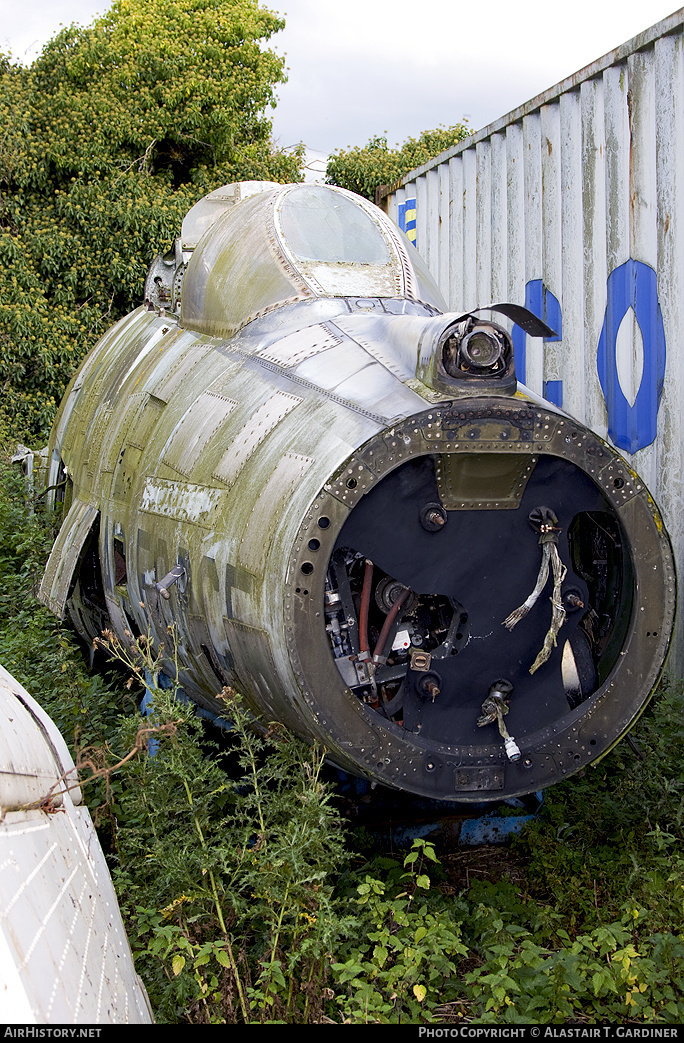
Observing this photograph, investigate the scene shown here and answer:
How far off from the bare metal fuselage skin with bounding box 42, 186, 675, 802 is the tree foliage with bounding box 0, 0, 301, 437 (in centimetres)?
1001

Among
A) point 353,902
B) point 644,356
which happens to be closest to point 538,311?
point 644,356

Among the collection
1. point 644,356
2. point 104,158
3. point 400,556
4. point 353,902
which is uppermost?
point 104,158

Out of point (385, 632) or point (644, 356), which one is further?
point (644, 356)

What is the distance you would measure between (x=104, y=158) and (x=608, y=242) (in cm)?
1094

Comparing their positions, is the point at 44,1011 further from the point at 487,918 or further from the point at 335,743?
the point at 487,918

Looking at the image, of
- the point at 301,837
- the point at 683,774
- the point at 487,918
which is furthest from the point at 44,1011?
the point at 683,774

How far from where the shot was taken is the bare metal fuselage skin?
10.5 ft

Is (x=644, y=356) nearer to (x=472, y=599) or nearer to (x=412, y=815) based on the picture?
(x=472, y=599)

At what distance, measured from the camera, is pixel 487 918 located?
3.61 metres

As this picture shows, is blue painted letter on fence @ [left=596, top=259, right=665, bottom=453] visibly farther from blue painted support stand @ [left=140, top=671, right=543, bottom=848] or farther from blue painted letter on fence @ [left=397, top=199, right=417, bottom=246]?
blue painted letter on fence @ [left=397, top=199, right=417, bottom=246]

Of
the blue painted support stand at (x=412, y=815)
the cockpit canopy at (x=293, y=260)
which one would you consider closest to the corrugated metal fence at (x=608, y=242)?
the cockpit canopy at (x=293, y=260)

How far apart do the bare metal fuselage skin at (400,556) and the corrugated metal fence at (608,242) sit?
1854mm

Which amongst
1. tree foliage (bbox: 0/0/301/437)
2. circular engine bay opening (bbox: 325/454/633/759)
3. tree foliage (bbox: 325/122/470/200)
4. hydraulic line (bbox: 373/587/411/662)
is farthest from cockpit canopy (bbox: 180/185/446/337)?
tree foliage (bbox: 325/122/470/200)

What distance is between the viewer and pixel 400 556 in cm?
350
